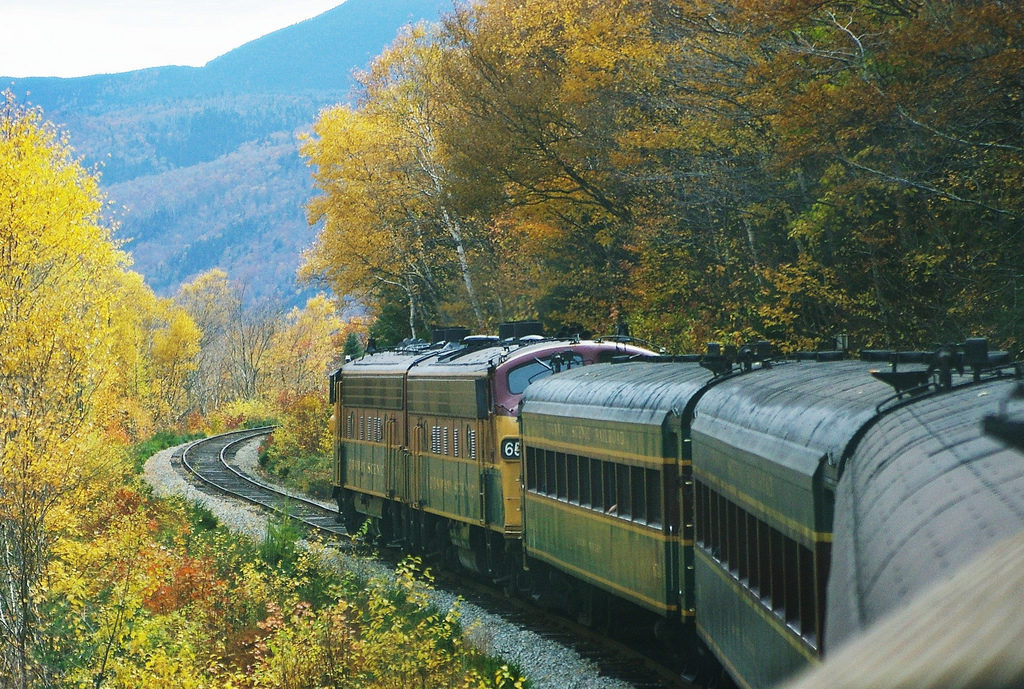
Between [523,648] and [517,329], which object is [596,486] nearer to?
[523,648]

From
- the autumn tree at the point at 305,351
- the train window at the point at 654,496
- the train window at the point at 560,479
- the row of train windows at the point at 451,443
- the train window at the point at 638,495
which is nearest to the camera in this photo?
the train window at the point at 654,496

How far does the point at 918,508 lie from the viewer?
3203 mm

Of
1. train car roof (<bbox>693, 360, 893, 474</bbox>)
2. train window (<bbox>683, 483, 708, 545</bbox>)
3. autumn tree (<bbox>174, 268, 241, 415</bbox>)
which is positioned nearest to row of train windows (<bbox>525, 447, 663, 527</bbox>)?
train window (<bbox>683, 483, 708, 545</bbox>)

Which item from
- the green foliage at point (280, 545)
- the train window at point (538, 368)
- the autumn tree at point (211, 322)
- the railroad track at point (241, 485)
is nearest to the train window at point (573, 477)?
the train window at point (538, 368)

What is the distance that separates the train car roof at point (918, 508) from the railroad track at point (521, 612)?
7.55 m

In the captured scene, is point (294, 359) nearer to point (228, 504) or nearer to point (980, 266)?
point (228, 504)

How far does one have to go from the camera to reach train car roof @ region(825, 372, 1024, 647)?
2.47 m

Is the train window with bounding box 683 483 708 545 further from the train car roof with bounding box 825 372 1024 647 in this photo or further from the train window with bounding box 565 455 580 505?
the train car roof with bounding box 825 372 1024 647

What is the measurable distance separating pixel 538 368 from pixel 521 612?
3.07m

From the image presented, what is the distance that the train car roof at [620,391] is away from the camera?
1127 centimetres

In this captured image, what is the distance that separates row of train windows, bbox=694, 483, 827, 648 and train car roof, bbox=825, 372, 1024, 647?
1.27 metres

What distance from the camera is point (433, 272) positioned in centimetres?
4188

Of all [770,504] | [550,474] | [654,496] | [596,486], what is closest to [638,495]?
[654,496]

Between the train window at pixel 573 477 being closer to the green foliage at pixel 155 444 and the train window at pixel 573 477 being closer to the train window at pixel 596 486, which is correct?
the train window at pixel 596 486
